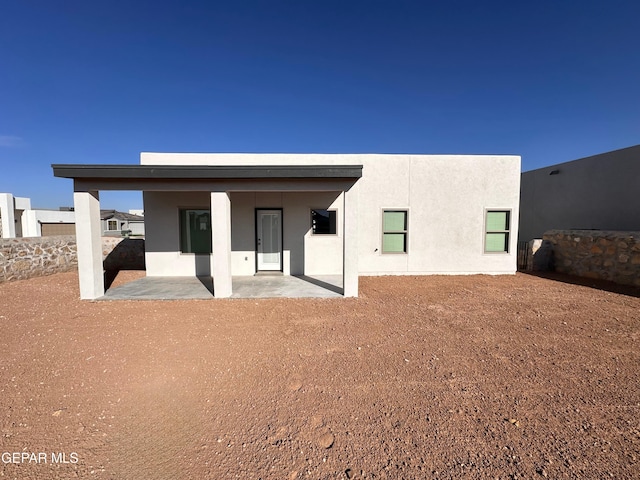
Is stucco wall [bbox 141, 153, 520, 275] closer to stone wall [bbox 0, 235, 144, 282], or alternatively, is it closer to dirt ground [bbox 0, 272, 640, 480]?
stone wall [bbox 0, 235, 144, 282]

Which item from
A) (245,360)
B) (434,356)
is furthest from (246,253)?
(434,356)

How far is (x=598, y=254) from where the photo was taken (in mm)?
8852

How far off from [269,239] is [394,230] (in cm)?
434

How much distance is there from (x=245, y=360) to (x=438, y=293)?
5556 mm

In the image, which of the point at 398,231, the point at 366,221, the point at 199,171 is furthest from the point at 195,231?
the point at 398,231

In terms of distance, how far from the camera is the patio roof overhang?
6.29m

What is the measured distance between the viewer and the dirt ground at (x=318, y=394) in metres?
2.20

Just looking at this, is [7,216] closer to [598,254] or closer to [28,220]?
[28,220]

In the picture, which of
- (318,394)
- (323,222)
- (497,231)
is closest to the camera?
(318,394)

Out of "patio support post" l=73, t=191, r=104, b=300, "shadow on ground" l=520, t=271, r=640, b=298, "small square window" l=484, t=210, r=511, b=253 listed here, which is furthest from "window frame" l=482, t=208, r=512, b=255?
"patio support post" l=73, t=191, r=104, b=300

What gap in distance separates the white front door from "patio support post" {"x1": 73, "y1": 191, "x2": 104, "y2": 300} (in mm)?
4222

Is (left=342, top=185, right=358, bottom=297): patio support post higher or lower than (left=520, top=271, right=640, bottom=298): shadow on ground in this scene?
higher

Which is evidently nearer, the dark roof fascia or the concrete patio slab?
the dark roof fascia

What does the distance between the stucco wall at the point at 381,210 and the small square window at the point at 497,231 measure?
177 mm
